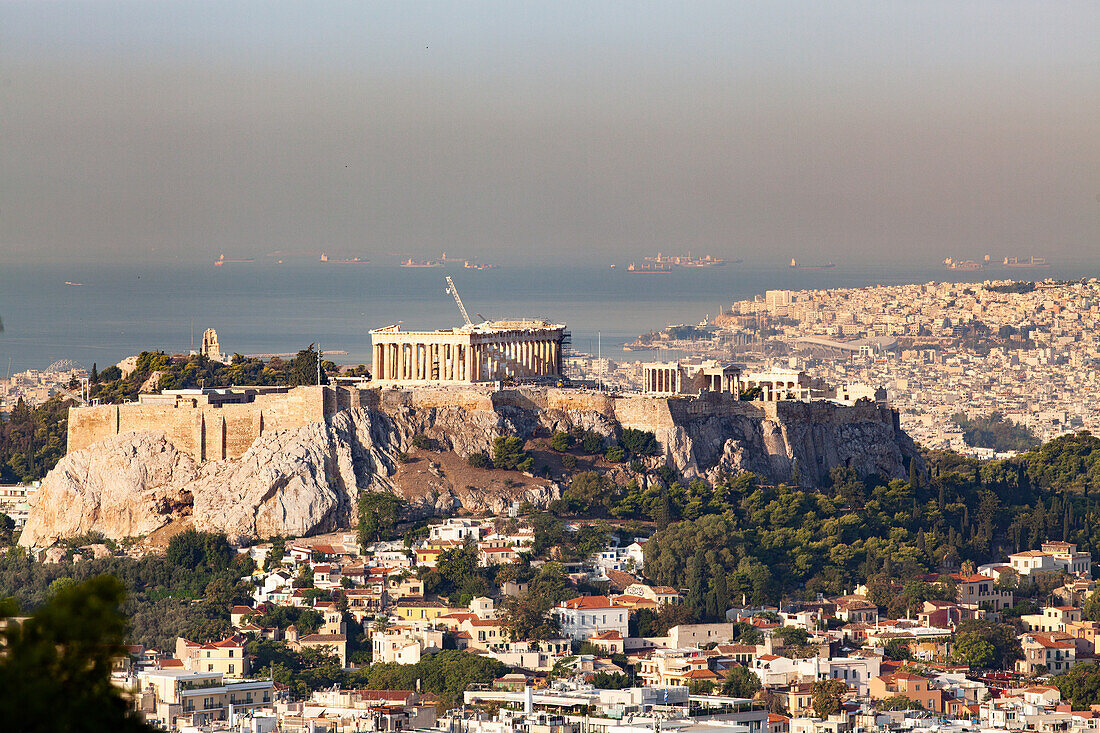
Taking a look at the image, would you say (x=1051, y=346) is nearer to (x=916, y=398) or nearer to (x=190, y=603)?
(x=916, y=398)

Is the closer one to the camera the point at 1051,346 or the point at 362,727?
the point at 362,727

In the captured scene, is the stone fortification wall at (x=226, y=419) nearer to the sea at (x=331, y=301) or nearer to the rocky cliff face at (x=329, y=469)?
the rocky cliff face at (x=329, y=469)

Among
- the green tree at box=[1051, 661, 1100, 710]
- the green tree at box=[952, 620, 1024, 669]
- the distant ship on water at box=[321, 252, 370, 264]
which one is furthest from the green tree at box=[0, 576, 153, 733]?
the distant ship on water at box=[321, 252, 370, 264]

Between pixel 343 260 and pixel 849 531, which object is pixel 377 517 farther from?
pixel 343 260

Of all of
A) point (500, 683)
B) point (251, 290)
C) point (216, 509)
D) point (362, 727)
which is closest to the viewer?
point (362, 727)

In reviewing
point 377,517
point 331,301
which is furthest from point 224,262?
point 377,517

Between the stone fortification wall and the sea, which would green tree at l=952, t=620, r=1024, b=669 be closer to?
the stone fortification wall

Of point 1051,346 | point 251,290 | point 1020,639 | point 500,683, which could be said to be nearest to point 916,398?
point 1051,346
